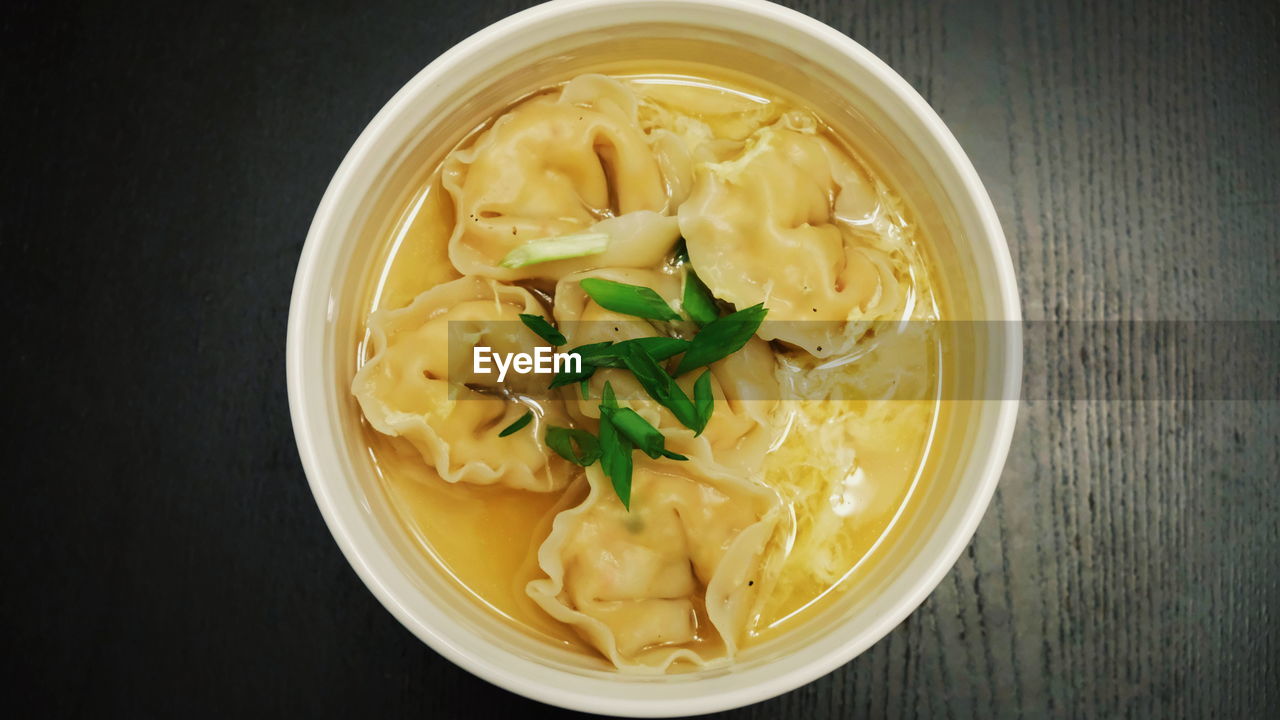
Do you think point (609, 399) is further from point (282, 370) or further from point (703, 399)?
point (282, 370)

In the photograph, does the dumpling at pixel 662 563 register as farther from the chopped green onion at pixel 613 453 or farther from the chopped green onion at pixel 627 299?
the chopped green onion at pixel 627 299

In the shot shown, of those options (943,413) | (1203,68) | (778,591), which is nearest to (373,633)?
(778,591)

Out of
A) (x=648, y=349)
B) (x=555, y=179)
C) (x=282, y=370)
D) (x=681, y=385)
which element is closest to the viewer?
(x=648, y=349)

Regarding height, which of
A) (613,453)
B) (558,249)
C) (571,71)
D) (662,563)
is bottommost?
(662,563)

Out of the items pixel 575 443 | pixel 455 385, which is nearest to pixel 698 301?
pixel 575 443

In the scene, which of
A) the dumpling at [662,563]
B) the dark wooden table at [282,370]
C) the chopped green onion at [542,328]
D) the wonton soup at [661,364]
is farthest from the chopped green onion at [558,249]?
the dark wooden table at [282,370]

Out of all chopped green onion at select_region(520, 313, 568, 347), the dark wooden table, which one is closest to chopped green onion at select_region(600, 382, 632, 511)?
chopped green onion at select_region(520, 313, 568, 347)

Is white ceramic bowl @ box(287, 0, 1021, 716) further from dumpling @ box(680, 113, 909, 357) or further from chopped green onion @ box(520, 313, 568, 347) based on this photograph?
chopped green onion @ box(520, 313, 568, 347)
